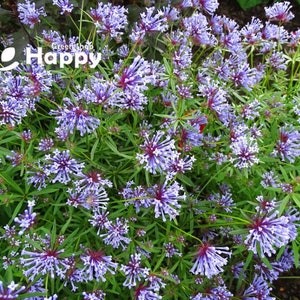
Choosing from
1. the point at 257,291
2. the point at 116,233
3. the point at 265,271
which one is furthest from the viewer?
the point at 265,271

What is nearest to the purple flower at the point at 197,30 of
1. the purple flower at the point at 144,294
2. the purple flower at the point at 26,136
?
the purple flower at the point at 26,136

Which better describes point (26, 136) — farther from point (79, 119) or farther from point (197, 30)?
point (197, 30)

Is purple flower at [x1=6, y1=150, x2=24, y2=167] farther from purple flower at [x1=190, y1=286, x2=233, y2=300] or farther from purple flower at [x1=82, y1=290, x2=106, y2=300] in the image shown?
purple flower at [x1=190, y1=286, x2=233, y2=300]

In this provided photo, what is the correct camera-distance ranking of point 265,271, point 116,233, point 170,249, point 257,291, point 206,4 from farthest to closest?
point 206,4 < point 265,271 < point 257,291 < point 170,249 < point 116,233

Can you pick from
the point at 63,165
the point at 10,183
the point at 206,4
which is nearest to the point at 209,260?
the point at 63,165

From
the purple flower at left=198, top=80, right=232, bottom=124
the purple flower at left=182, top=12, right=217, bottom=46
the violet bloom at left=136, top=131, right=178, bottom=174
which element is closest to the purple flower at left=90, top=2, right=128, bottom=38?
the purple flower at left=182, top=12, right=217, bottom=46
